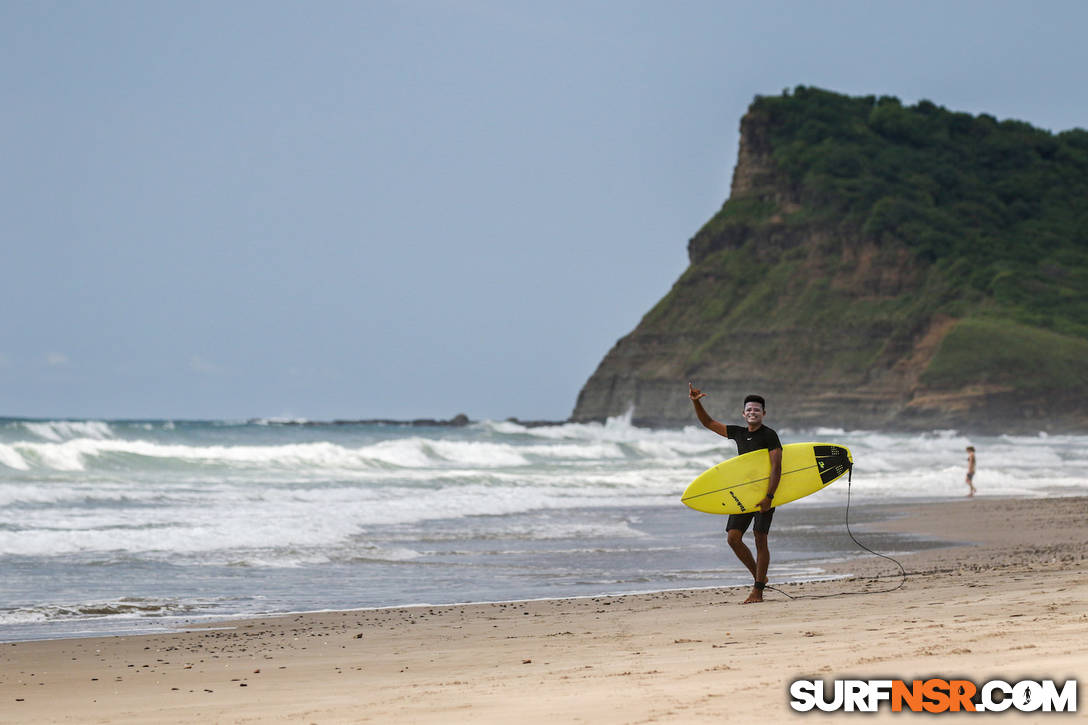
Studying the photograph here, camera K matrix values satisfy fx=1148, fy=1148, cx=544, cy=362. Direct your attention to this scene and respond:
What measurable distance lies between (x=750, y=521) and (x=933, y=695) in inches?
170

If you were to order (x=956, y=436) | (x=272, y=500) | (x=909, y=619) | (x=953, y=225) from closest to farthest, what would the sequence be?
(x=909, y=619), (x=272, y=500), (x=956, y=436), (x=953, y=225)

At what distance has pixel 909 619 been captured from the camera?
6828 mm

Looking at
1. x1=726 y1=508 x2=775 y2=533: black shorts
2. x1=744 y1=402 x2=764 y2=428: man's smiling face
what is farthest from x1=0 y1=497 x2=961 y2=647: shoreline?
x1=744 y1=402 x2=764 y2=428: man's smiling face

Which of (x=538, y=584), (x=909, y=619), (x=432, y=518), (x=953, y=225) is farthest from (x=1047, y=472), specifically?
(x=953, y=225)

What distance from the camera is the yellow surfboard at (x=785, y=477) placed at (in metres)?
8.98

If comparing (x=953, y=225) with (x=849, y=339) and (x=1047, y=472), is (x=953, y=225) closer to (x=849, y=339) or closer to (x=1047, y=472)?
(x=849, y=339)

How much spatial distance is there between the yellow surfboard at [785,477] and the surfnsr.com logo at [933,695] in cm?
417

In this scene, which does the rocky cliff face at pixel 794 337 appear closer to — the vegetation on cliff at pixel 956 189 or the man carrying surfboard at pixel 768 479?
the vegetation on cliff at pixel 956 189

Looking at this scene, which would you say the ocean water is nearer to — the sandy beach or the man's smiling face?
the sandy beach

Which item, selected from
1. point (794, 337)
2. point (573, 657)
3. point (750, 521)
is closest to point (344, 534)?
point (750, 521)

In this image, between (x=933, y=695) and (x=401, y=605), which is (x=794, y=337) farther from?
(x=933, y=695)

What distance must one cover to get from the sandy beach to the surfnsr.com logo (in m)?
0.09

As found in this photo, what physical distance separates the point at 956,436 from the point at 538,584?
7899 centimetres

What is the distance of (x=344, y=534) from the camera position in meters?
14.0
